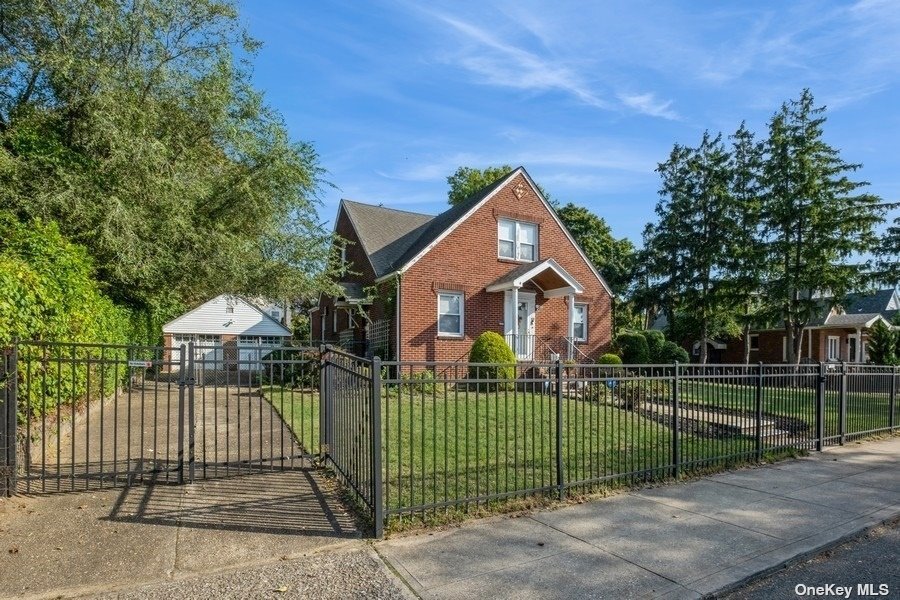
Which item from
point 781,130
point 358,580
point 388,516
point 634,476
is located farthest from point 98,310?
point 781,130


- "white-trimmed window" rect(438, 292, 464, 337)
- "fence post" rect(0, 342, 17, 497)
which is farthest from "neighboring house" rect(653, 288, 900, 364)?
"fence post" rect(0, 342, 17, 497)

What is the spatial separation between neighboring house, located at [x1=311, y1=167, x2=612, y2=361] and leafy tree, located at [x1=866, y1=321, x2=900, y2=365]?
17.6 metres

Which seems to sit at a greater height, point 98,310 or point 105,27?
point 105,27

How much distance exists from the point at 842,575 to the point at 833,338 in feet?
122

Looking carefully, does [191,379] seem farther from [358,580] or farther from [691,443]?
[691,443]

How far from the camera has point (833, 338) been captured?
113 ft

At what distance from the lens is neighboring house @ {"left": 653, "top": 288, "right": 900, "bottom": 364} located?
1310 inches

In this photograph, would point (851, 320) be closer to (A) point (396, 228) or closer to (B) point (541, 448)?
(A) point (396, 228)

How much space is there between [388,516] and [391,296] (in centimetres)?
1309

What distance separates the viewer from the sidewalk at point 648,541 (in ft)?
12.9

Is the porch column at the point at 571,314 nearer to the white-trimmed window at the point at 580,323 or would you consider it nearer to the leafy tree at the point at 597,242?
the white-trimmed window at the point at 580,323

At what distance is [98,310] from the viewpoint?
10000 millimetres

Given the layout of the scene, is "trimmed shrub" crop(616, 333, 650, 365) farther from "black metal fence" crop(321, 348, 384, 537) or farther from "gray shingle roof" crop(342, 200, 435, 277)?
"black metal fence" crop(321, 348, 384, 537)

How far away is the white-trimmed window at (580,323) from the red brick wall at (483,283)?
21 cm
